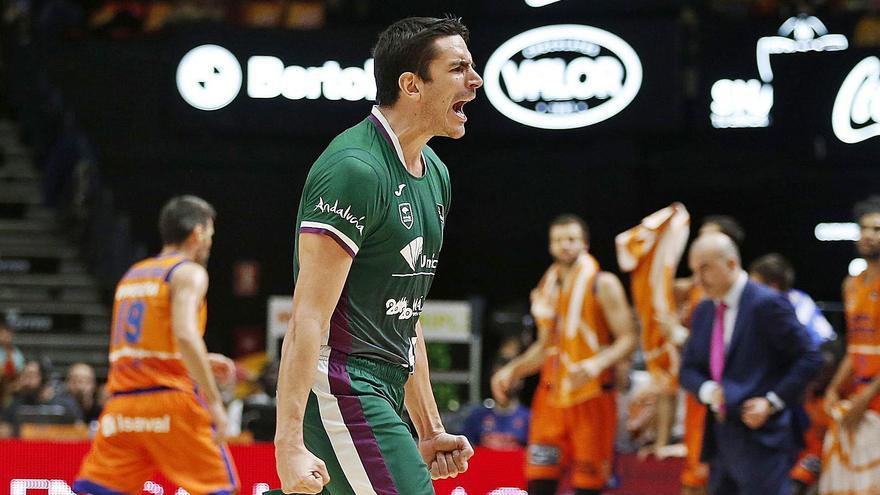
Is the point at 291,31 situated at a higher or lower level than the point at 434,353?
higher

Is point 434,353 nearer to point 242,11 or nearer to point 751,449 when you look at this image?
point 242,11

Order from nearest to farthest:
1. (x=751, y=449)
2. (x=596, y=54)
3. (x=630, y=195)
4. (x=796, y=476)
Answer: (x=751, y=449) < (x=796, y=476) < (x=596, y=54) < (x=630, y=195)

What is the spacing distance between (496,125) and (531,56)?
887mm

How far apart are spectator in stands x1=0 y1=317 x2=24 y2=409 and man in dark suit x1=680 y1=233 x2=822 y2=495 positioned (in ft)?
24.8

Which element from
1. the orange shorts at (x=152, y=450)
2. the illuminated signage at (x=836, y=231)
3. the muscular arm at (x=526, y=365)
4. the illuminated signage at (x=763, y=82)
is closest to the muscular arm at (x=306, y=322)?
the orange shorts at (x=152, y=450)

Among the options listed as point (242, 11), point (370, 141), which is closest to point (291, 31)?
point (242, 11)

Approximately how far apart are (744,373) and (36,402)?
6.95 meters

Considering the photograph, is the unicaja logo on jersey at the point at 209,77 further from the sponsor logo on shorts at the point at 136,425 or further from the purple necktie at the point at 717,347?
the purple necktie at the point at 717,347

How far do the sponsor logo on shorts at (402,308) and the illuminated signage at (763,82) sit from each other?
433 inches

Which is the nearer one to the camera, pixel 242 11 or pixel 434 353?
pixel 434 353

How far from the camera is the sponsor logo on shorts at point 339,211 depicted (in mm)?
3420

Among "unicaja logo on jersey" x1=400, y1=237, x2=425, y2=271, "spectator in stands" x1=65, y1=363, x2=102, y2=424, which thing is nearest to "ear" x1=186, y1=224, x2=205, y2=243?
"unicaja logo on jersey" x1=400, y1=237, x2=425, y2=271

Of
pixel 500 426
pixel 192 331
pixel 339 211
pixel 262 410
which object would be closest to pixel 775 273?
pixel 500 426

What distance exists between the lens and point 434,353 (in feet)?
46.4
